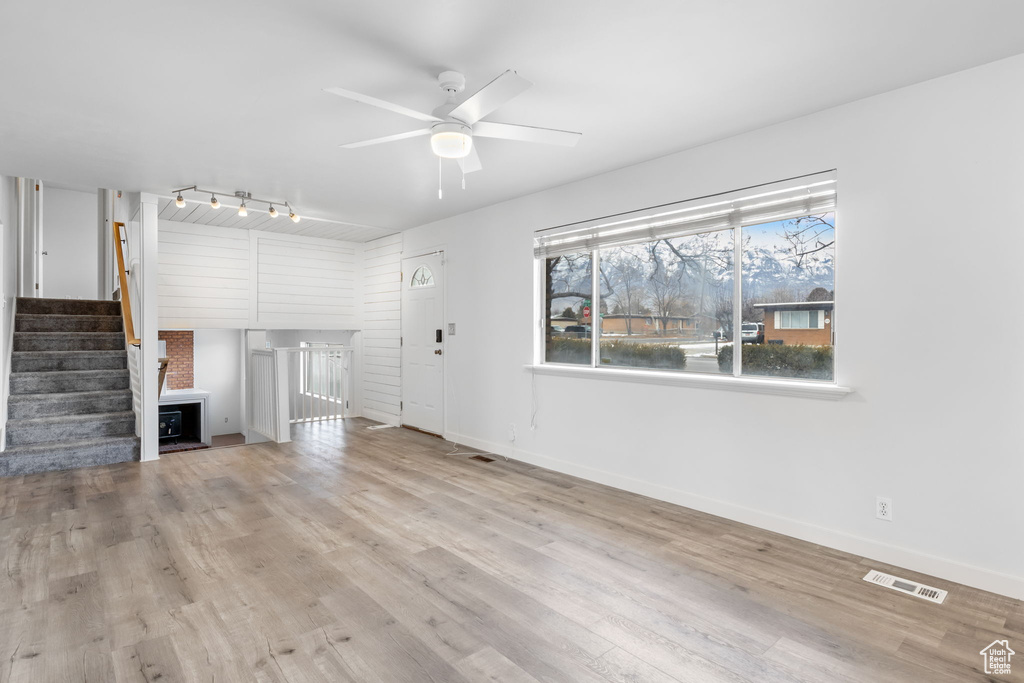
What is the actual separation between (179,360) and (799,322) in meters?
8.72

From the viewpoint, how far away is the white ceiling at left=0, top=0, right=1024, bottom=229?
2.17m

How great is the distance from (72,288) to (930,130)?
1013cm

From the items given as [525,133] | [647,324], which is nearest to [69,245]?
[525,133]

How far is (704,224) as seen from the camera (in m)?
3.68

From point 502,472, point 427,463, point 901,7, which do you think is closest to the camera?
point 901,7

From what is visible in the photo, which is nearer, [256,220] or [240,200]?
[240,200]

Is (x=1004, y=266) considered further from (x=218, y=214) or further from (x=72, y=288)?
(x=72, y=288)

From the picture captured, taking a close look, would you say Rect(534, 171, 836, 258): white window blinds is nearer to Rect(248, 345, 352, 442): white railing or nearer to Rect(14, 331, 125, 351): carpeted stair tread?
Rect(248, 345, 352, 442): white railing

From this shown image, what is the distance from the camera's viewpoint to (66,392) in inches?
212

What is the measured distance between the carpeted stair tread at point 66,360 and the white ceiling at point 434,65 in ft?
7.91

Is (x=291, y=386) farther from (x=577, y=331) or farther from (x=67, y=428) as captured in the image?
(x=577, y=331)

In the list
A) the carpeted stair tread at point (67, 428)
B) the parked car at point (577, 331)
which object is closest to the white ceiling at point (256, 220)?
the carpeted stair tread at point (67, 428)

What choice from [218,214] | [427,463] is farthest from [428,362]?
[218,214]

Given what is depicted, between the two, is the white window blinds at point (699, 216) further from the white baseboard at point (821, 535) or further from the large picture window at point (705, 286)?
the white baseboard at point (821, 535)
